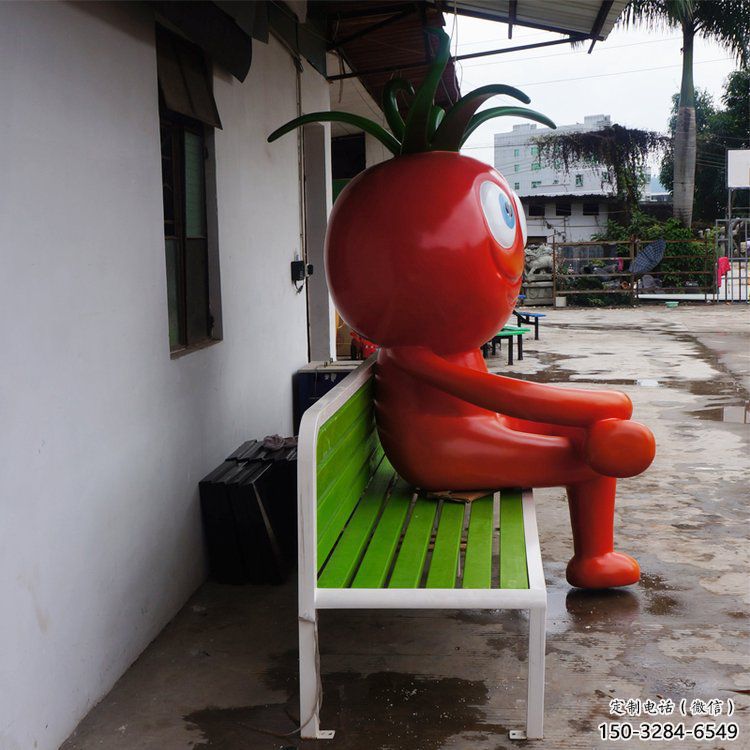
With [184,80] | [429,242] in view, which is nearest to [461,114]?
[429,242]

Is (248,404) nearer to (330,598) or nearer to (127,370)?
(127,370)

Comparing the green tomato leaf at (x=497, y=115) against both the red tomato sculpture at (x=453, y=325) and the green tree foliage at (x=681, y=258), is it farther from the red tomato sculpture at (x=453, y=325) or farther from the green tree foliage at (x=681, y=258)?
the green tree foliage at (x=681, y=258)

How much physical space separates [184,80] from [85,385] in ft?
5.91

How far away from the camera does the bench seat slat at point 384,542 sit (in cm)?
296

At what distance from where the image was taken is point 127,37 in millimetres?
3514

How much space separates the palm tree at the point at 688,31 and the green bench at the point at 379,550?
80.0 feet

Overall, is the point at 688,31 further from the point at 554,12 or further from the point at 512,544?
the point at 512,544

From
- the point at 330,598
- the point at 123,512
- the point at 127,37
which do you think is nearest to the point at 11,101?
the point at 127,37

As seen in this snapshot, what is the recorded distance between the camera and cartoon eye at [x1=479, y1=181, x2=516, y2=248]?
3672 millimetres

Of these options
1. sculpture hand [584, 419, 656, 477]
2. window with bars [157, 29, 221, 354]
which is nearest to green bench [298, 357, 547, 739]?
sculpture hand [584, 419, 656, 477]

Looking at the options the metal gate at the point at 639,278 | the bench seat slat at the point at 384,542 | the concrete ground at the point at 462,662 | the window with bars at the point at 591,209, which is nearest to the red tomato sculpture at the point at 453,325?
the bench seat slat at the point at 384,542

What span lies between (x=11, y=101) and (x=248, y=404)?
2810 millimetres

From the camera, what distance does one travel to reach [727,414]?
8492 mm

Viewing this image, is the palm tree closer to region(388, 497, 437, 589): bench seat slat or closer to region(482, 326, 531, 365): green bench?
region(482, 326, 531, 365): green bench
